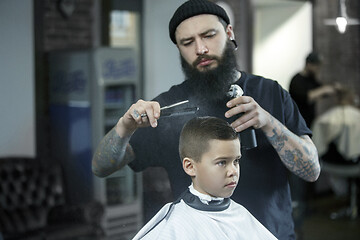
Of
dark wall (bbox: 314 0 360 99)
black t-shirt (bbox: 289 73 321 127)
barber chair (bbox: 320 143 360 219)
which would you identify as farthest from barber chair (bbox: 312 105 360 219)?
black t-shirt (bbox: 289 73 321 127)

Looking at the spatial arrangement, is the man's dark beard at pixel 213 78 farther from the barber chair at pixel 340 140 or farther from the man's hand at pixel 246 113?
the barber chair at pixel 340 140

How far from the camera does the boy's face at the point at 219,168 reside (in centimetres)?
141

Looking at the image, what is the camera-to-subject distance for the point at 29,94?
458 centimetres

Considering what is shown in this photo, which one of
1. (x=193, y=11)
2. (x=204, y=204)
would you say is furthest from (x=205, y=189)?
(x=193, y=11)

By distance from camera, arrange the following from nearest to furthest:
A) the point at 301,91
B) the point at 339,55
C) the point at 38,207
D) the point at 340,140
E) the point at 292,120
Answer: the point at 292,120
the point at 301,91
the point at 38,207
the point at 340,140
the point at 339,55

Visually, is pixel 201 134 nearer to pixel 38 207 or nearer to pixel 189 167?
pixel 189 167

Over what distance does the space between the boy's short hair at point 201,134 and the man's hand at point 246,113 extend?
0.03m

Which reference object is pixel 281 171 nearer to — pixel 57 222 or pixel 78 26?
pixel 57 222

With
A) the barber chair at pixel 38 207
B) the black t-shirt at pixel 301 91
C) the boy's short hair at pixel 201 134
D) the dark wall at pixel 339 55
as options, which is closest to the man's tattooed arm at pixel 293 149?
the boy's short hair at pixel 201 134

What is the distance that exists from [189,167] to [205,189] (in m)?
0.07

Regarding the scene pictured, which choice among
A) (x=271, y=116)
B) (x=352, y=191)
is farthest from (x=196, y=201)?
(x=352, y=191)

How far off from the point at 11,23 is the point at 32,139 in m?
0.91

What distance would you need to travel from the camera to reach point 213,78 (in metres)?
1.56

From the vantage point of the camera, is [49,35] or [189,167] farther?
[49,35]
